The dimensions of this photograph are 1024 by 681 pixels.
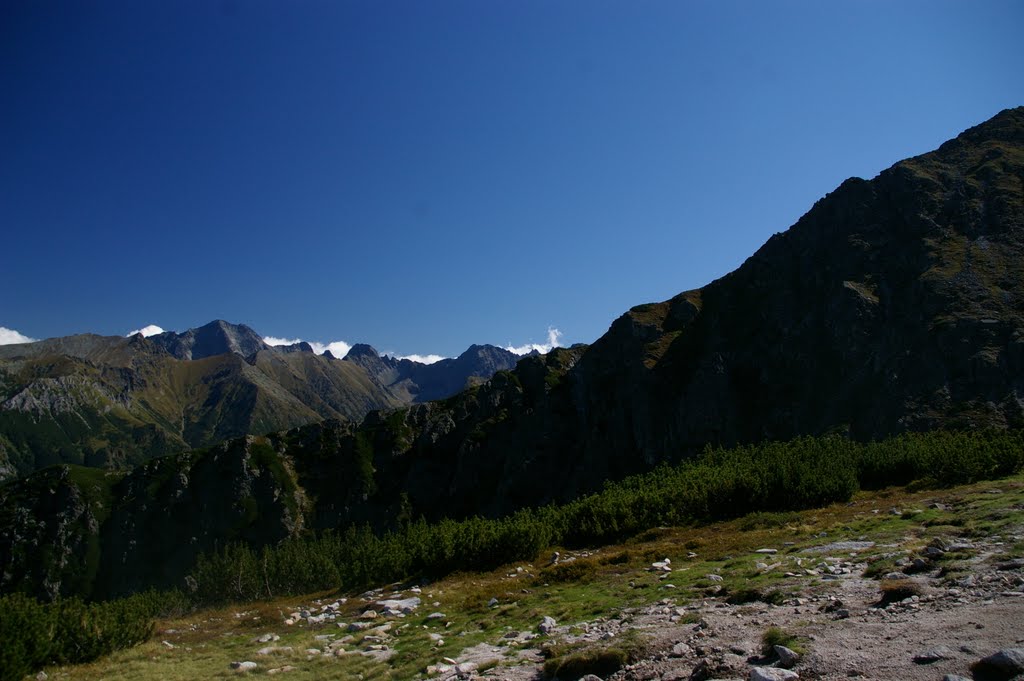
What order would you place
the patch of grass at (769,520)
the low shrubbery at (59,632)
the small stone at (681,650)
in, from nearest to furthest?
1. the small stone at (681,650)
2. the low shrubbery at (59,632)
3. the patch of grass at (769,520)

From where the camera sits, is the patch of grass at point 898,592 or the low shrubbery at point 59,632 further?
the low shrubbery at point 59,632

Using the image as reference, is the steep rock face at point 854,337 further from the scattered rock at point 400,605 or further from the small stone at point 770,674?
the small stone at point 770,674

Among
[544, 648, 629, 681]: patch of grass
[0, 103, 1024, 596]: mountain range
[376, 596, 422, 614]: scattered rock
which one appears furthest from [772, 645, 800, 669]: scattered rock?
[0, 103, 1024, 596]: mountain range

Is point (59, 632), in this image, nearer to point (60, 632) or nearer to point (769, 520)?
point (60, 632)

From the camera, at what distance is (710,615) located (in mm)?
15969

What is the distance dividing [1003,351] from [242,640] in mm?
132846

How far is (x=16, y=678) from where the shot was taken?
832 inches

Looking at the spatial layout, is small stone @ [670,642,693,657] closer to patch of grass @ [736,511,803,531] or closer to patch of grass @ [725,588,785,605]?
patch of grass @ [725,588,785,605]

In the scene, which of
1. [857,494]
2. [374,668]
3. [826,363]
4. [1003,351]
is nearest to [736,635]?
[374,668]

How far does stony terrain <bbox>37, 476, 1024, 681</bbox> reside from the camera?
11408mm

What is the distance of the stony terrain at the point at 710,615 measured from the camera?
11408 millimetres

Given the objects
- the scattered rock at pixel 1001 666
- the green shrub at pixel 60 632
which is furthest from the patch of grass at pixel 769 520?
the green shrub at pixel 60 632

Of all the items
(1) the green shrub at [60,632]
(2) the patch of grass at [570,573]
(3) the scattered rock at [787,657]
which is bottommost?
(2) the patch of grass at [570,573]

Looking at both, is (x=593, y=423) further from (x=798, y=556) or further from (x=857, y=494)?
(x=798, y=556)
